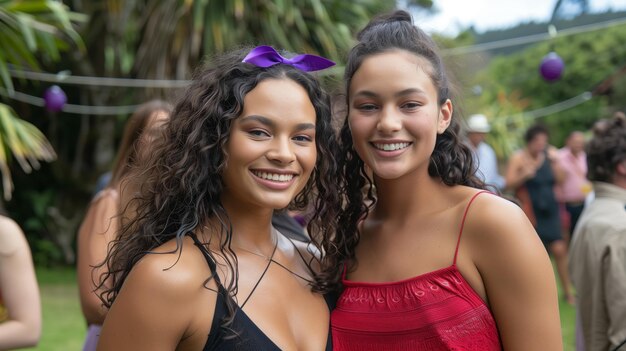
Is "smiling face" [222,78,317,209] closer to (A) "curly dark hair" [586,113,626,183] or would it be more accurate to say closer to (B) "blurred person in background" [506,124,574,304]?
(A) "curly dark hair" [586,113,626,183]

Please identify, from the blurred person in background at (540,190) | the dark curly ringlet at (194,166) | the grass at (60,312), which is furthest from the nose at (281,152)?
the blurred person in background at (540,190)

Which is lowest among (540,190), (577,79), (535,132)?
(577,79)

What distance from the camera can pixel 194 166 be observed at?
7.69ft

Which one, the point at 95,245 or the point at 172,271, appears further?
the point at 95,245

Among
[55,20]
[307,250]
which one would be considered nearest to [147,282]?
[307,250]

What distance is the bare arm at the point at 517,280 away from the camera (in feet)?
7.64

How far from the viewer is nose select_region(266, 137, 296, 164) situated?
7.57ft

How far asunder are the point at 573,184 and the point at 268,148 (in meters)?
7.65

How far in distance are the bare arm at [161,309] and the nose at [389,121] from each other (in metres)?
0.75

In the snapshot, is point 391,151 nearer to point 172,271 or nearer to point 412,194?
point 412,194

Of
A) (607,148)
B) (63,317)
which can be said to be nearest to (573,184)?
(607,148)

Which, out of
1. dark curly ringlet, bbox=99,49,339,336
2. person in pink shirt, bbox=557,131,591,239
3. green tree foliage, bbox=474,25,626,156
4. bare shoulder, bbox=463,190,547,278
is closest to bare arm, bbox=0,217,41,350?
dark curly ringlet, bbox=99,49,339,336

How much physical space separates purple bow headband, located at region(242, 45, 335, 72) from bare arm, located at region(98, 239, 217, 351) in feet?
2.21

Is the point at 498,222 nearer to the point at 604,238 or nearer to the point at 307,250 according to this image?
the point at 307,250
